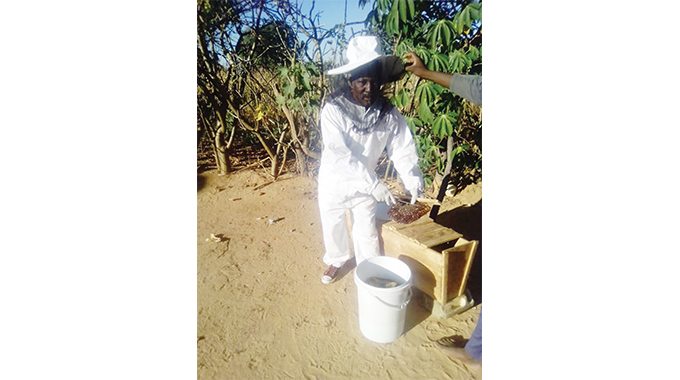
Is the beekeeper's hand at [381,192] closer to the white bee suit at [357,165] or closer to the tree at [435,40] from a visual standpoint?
the white bee suit at [357,165]

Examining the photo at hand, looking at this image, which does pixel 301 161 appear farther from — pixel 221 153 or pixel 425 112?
pixel 425 112

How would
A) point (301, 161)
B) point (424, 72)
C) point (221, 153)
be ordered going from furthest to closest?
point (301, 161)
point (221, 153)
point (424, 72)

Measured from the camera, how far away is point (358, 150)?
6.70ft

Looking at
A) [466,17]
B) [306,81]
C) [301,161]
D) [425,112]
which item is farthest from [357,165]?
[301,161]

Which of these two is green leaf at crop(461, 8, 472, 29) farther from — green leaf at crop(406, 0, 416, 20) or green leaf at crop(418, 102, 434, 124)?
green leaf at crop(418, 102, 434, 124)

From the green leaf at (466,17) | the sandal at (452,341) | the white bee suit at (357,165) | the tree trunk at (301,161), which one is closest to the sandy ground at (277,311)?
the sandal at (452,341)

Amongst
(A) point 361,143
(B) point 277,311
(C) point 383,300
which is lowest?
(B) point 277,311

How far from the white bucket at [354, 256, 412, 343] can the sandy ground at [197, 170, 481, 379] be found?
0.10 m

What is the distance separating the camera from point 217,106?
214 centimetres

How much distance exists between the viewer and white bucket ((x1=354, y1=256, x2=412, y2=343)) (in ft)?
5.63

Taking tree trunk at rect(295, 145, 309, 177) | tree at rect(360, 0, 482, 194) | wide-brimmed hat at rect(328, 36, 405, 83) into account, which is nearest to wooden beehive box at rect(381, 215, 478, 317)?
tree at rect(360, 0, 482, 194)

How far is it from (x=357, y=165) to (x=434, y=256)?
695 millimetres

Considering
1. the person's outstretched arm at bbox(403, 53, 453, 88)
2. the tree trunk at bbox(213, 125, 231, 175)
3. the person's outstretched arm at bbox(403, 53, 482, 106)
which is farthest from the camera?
the tree trunk at bbox(213, 125, 231, 175)

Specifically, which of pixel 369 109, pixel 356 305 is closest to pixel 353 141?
pixel 369 109
